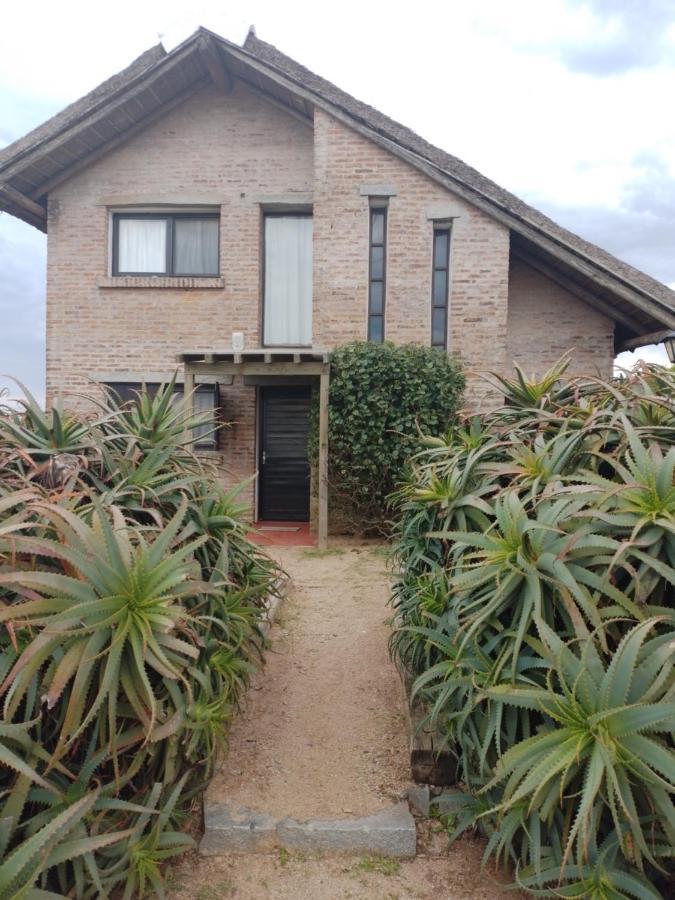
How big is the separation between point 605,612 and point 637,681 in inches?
9.8

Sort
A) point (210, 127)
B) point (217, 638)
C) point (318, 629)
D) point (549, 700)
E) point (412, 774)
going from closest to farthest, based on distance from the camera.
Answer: point (549, 700)
point (217, 638)
point (412, 774)
point (318, 629)
point (210, 127)

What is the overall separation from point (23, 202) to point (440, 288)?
6.94 meters

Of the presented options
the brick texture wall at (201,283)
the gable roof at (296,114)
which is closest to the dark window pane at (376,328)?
the brick texture wall at (201,283)

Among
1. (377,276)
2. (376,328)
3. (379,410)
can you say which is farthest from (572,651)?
(377,276)

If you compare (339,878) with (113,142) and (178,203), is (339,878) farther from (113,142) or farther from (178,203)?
(113,142)

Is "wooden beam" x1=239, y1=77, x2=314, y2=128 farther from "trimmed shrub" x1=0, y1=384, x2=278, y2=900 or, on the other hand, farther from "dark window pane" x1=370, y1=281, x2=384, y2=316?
"trimmed shrub" x1=0, y1=384, x2=278, y2=900

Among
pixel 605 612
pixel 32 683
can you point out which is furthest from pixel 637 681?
pixel 32 683

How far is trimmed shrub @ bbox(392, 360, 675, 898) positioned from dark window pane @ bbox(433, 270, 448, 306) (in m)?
6.41

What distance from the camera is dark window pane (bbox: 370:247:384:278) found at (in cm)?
888

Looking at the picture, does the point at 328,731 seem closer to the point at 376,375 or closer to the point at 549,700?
the point at 549,700

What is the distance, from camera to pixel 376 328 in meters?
8.91

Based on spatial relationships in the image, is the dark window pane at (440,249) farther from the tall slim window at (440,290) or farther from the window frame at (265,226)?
the window frame at (265,226)

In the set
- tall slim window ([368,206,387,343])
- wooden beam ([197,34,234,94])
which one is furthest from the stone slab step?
wooden beam ([197,34,234,94])

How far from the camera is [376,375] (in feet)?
26.5
